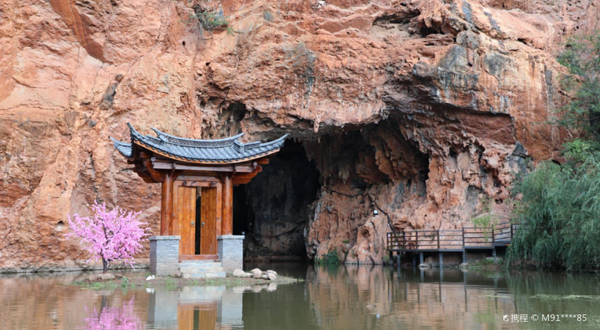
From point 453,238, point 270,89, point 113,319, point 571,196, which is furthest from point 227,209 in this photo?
point 453,238

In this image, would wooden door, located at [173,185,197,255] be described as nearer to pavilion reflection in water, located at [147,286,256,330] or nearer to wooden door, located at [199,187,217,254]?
wooden door, located at [199,187,217,254]

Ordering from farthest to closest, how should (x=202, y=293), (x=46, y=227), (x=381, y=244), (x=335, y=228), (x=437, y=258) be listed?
(x=335, y=228) → (x=381, y=244) → (x=437, y=258) → (x=46, y=227) → (x=202, y=293)

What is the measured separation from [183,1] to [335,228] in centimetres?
1382

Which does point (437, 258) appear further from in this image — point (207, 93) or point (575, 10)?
point (575, 10)

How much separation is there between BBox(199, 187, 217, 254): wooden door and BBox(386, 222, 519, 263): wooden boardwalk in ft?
33.3

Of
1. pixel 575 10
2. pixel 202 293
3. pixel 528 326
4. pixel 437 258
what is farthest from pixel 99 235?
pixel 575 10

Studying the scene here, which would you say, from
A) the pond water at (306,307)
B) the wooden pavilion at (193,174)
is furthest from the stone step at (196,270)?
the pond water at (306,307)

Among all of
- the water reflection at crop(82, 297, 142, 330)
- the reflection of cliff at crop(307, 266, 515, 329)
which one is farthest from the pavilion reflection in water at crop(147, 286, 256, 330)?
the reflection of cliff at crop(307, 266, 515, 329)

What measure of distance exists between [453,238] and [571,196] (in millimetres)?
7816

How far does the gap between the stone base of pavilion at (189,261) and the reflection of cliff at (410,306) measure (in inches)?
131

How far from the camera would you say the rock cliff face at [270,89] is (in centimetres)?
2186

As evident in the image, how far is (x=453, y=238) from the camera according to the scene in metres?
24.5

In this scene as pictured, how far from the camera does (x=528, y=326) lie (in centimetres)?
695

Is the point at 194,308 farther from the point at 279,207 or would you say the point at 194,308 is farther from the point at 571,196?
the point at 279,207
